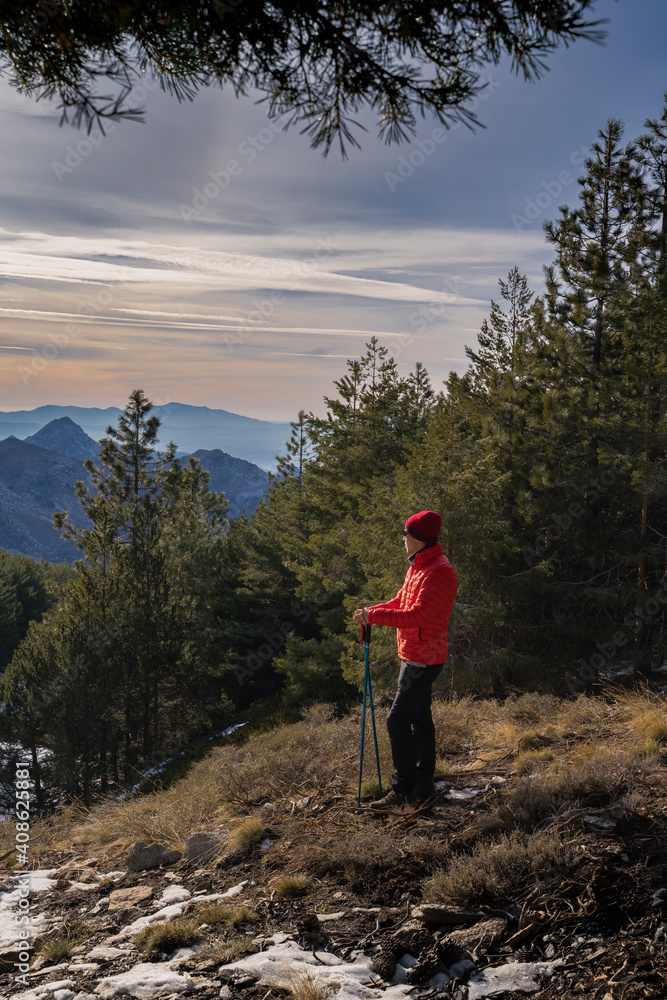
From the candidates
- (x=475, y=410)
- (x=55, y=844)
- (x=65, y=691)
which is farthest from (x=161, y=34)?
(x=65, y=691)

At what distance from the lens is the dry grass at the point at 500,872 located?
3.40 m

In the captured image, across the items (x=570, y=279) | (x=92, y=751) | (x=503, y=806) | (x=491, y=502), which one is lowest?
(x=92, y=751)

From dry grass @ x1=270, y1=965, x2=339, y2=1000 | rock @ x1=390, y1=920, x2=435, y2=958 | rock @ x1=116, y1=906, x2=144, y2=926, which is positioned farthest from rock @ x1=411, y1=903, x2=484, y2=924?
rock @ x1=116, y1=906, x2=144, y2=926

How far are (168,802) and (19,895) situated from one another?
192 cm

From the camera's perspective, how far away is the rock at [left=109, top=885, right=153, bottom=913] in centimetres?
435

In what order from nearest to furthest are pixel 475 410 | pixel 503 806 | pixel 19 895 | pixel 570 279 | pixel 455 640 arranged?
pixel 503 806 < pixel 19 895 < pixel 570 279 < pixel 455 640 < pixel 475 410

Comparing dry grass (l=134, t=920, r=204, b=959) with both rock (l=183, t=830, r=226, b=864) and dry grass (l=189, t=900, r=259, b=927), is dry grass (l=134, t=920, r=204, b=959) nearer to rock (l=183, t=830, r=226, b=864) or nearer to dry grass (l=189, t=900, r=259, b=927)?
dry grass (l=189, t=900, r=259, b=927)

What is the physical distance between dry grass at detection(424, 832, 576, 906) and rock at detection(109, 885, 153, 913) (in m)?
2.17

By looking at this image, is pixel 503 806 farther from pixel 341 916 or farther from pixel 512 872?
pixel 341 916

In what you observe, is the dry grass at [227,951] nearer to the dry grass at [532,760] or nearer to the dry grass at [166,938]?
the dry grass at [166,938]

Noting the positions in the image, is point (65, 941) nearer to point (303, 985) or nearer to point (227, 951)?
point (227, 951)

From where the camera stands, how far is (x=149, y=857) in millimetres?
5016

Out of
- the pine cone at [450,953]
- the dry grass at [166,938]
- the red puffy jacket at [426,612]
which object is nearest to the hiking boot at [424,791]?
the red puffy jacket at [426,612]

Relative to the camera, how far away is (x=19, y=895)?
492 cm
